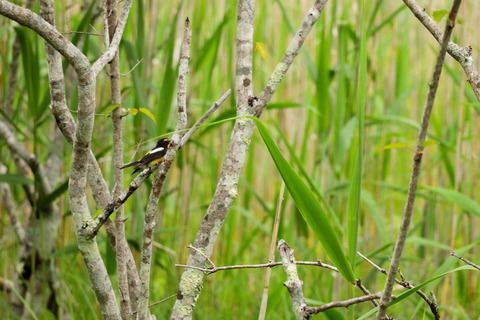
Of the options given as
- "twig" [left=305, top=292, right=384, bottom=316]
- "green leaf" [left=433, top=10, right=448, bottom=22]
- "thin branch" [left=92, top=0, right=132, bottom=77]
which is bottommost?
"twig" [left=305, top=292, right=384, bottom=316]

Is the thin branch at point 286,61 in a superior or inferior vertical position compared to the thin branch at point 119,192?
superior

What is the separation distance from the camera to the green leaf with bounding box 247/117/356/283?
1.07 m

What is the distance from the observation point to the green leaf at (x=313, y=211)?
1065mm

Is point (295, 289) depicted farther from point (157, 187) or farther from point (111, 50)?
point (111, 50)

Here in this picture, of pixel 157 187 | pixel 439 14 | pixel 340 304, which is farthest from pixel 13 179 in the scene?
pixel 439 14

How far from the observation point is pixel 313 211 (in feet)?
3.58

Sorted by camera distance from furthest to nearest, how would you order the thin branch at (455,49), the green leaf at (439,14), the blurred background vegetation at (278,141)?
the blurred background vegetation at (278,141) < the thin branch at (455,49) < the green leaf at (439,14)

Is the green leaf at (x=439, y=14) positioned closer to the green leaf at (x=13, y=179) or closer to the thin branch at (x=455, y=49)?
the thin branch at (x=455, y=49)

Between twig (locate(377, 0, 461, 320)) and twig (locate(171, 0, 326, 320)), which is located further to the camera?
twig (locate(171, 0, 326, 320))

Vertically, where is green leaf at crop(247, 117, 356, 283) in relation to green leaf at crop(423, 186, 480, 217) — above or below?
above

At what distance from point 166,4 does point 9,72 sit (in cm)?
119

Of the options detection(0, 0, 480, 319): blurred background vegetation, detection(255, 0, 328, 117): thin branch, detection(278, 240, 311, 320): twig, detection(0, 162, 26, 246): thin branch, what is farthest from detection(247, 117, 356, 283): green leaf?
detection(0, 162, 26, 246): thin branch

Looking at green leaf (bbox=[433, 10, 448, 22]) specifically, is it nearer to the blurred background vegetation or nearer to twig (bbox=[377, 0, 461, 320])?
twig (bbox=[377, 0, 461, 320])

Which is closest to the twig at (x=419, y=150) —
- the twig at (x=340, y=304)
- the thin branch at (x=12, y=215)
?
the twig at (x=340, y=304)
